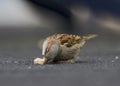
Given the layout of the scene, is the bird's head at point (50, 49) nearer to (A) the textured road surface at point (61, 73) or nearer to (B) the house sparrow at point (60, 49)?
(B) the house sparrow at point (60, 49)

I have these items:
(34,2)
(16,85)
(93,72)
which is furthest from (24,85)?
(34,2)

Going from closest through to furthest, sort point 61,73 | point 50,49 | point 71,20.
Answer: point 61,73
point 50,49
point 71,20

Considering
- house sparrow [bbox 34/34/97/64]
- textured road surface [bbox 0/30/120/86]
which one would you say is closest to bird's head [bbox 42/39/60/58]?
house sparrow [bbox 34/34/97/64]

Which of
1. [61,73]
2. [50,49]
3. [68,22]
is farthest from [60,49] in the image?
[68,22]

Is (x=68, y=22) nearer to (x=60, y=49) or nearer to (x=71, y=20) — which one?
(x=71, y=20)

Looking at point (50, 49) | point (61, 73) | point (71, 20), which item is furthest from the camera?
point (71, 20)

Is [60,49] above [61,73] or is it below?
above

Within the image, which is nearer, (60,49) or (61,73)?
(61,73)

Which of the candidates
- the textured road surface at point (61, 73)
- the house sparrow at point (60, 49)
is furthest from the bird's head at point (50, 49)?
the textured road surface at point (61, 73)

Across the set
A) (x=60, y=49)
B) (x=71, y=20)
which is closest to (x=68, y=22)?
(x=71, y=20)

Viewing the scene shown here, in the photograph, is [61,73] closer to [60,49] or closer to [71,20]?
[60,49]
